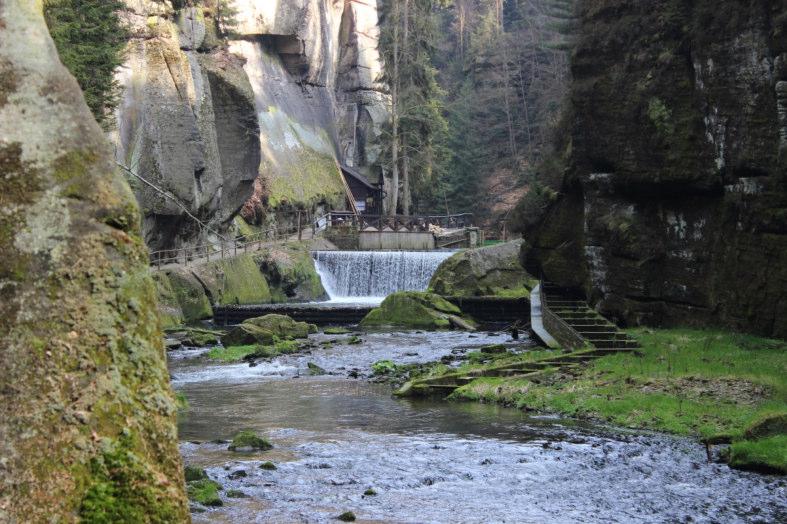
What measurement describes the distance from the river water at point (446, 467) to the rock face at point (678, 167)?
6.99 metres

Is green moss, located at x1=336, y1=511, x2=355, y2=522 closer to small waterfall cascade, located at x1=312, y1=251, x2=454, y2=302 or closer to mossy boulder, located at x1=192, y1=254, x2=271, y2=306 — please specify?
mossy boulder, located at x1=192, y1=254, x2=271, y2=306

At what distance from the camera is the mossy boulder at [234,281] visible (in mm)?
36094

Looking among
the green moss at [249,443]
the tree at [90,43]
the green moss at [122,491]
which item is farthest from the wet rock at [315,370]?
the green moss at [122,491]

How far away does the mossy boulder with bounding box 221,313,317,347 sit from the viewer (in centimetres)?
2623

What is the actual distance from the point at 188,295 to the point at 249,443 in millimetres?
22571

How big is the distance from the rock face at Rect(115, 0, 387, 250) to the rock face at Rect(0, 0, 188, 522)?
14.5 meters

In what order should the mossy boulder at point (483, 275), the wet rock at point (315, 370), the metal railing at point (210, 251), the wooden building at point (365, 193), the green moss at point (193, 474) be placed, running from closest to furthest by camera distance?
the green moss at point (193, 474), the wet rock at point (315, 370), the mossy boulder at point (483, 275), the metal railing at point (210, 251), the wooden building at point (365, 193)

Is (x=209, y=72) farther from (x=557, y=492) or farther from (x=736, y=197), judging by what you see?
(x=557, y=492)

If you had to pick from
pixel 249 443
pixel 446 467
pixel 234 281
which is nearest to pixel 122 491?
pixel 446 467

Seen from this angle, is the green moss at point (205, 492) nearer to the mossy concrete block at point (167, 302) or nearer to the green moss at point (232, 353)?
the green moss at point (232, 353)

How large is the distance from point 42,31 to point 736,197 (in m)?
16.7

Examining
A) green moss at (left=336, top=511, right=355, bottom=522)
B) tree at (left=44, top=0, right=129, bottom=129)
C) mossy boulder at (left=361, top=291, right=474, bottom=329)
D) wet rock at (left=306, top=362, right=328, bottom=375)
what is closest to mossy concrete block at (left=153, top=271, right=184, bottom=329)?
tree at (left=44, top=0, right=129, bottom=129)

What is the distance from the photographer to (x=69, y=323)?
15.3 feet

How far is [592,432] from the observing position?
13281 mm
